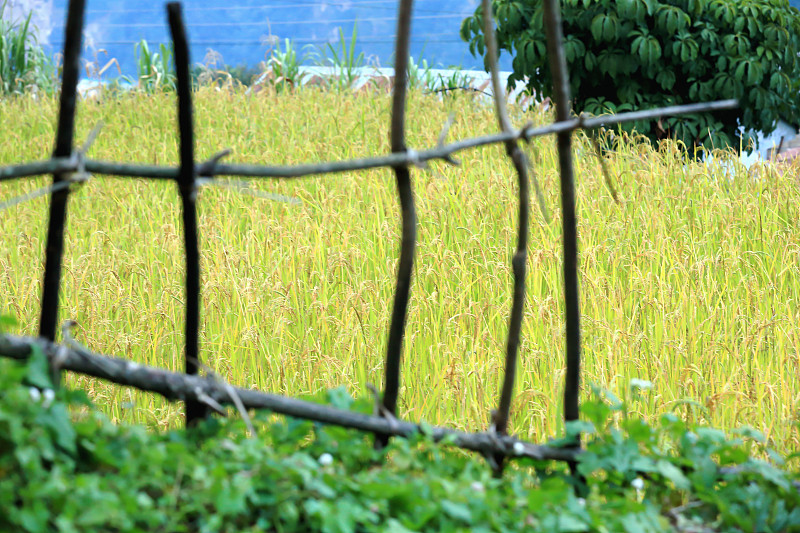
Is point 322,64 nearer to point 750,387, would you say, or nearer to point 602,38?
point 602,38

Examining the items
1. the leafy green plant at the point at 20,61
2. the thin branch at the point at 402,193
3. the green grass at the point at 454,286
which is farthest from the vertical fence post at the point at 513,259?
the leafy green plant at the point at 20,61

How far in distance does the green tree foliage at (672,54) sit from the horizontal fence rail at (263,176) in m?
4.06

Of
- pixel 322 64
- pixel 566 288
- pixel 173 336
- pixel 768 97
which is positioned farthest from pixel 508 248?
pixel 322 64

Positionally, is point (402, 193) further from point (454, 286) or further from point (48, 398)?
point (454, 286)

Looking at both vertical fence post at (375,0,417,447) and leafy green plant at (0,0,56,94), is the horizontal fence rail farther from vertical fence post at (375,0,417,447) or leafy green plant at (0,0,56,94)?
leafy green plant at (0,0,56,94)

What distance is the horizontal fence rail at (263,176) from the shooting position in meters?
0.93

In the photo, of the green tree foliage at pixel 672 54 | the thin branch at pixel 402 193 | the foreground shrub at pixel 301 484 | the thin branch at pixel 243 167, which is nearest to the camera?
the foreground shrub at pixel 301 484

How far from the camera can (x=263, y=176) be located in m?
0.91

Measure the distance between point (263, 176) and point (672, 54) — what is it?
4.76 metres

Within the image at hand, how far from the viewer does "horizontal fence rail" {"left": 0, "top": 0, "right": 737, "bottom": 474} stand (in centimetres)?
93

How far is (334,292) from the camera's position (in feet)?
8.71

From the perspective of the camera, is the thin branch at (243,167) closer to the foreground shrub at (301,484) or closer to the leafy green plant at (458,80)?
the foreground shrub at (301,484)

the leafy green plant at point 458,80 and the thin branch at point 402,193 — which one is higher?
the leafy green plant at point 458,80

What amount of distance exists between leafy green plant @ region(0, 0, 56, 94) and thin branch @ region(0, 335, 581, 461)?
712 cm
